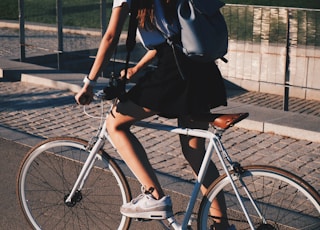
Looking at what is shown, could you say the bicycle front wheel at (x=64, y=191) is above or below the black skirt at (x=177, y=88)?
below

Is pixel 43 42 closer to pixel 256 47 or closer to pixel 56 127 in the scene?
pixel 256 47

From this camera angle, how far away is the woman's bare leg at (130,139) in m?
3.98

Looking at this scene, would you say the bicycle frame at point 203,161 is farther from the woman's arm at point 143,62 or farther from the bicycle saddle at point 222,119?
the woman's arm at point 143,62

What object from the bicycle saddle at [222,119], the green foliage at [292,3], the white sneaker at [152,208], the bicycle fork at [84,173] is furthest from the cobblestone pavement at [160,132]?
the green foliage at [292,3]

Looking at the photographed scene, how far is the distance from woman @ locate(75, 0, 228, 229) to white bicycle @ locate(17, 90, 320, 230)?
10 cm

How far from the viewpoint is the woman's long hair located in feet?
12.4

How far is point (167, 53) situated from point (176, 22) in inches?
7.0

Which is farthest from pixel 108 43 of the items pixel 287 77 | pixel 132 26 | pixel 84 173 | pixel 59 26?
pixel 59 26

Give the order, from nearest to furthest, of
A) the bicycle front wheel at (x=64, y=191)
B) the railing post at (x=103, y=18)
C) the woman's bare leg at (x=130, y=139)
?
the woman's bare leg at (x=130, y=139), the bicycle front wheel at (x=64, y=191), the railing post at (x=103, y=18)

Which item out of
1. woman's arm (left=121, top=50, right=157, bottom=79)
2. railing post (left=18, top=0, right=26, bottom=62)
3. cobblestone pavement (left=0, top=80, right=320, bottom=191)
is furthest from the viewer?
railing post (left=18, top=0, right=26, bottom=62)

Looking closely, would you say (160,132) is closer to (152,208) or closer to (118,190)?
(118,190)

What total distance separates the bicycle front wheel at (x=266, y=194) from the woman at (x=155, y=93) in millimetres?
96

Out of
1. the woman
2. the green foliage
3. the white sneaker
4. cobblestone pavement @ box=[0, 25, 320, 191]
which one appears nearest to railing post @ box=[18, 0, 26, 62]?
cobblestone pavement @ box=[0, 25, 320, 191]

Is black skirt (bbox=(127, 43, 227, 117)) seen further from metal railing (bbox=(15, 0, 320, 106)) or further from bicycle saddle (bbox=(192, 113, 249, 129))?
metal railing (bbox=(15, 0, 320, 106))
